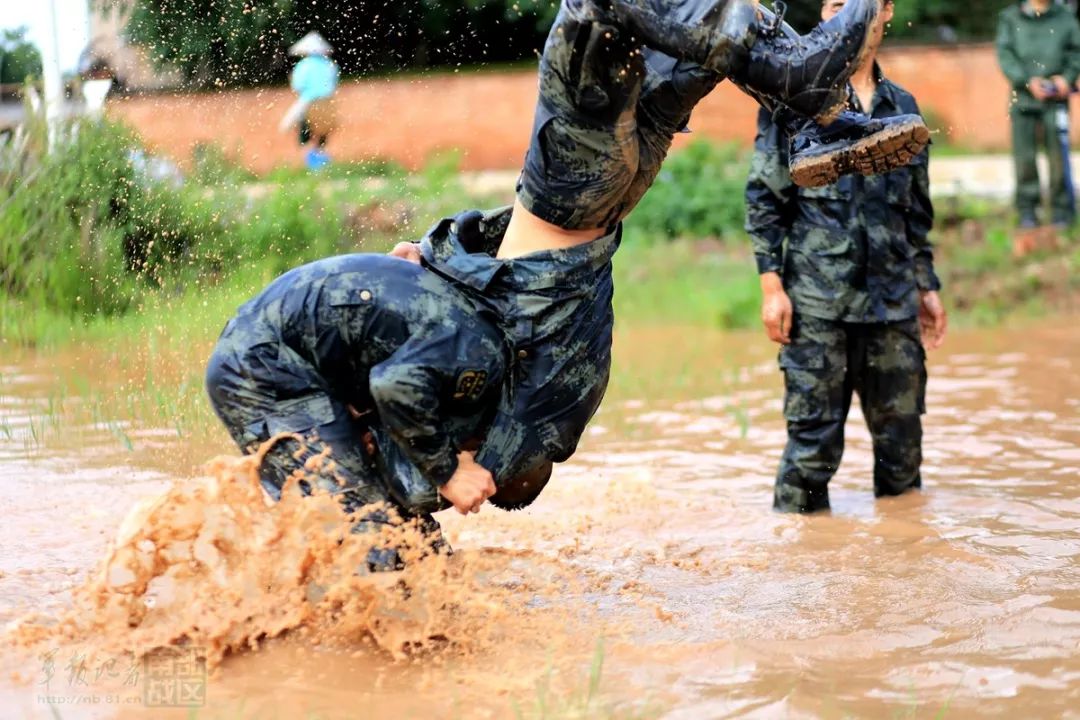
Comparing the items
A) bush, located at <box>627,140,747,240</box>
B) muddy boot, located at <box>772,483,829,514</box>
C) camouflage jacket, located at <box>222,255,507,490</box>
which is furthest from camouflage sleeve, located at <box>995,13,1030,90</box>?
camouflage jacket, located at <box>222,255,507,490</box>

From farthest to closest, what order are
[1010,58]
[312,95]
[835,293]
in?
[312,95]
[1010,58]
[835,293]

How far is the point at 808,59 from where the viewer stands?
3414mm

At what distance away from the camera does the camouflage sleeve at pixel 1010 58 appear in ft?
35.1

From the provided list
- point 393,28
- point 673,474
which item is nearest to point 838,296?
point 673,474

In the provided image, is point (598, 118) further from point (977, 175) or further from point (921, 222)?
point (977, 175)

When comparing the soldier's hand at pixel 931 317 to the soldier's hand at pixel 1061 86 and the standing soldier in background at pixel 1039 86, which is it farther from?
the soldier's hand at pixel 1061 86

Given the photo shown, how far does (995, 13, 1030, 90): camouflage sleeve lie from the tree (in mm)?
7261

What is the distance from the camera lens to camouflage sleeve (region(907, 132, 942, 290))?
5.20 meters

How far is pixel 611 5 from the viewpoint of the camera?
340cm

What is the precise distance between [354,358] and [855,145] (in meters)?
1.48

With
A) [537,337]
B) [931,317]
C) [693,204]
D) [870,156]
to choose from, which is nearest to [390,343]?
[537,337]

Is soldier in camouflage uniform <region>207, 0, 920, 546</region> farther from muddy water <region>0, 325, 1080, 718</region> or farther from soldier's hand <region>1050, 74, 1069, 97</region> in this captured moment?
soldier's hand <region>1050, 74, 1069, 97</region>

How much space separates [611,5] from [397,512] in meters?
1.50

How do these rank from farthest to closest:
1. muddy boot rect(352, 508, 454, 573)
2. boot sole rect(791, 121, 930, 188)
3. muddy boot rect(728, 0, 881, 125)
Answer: muddy boot rect(352, 508, 454, 573) → boot sole rect(791, 121, 930, 188) → muddy boot rect(728, 0, 881, 125)
